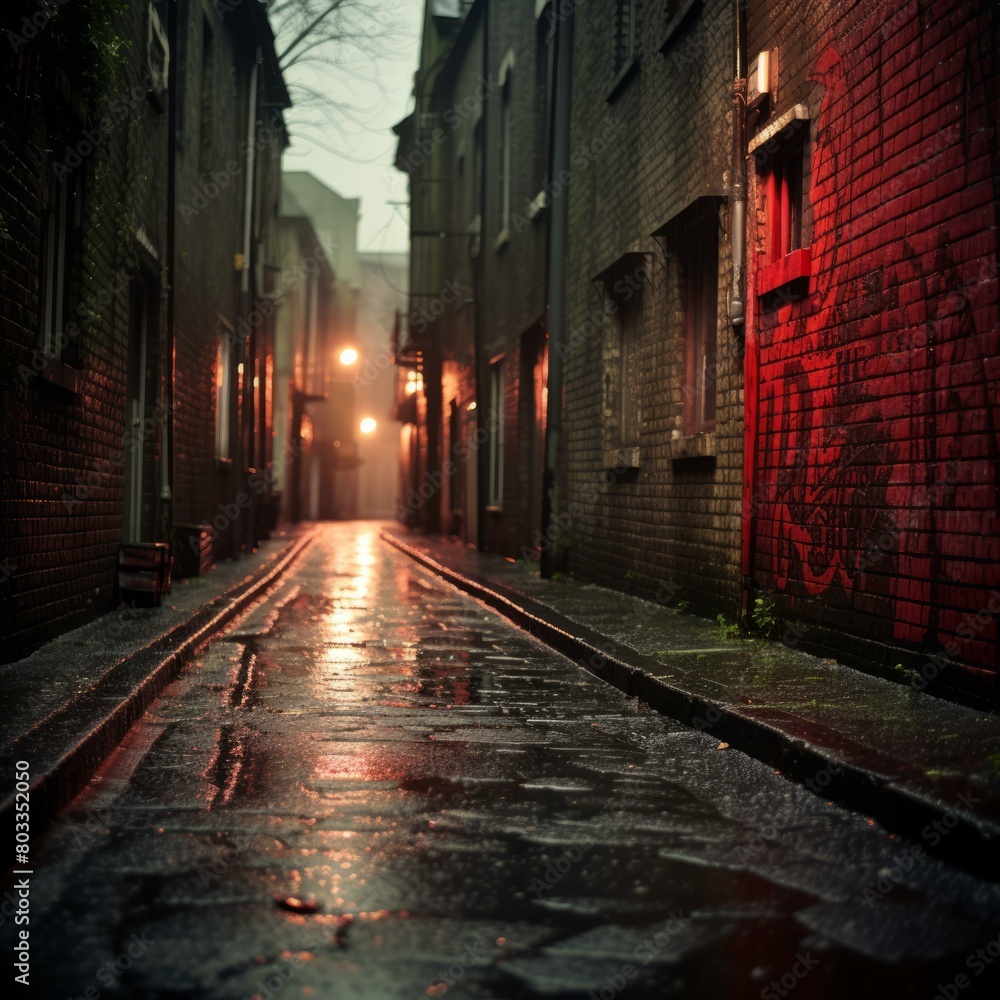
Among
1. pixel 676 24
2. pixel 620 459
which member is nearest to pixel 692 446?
pixel 620 459

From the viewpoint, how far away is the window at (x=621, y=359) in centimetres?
1154

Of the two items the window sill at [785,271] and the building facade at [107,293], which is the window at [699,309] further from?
the building facade at [107,293]

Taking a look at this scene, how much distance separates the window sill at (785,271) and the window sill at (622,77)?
4.11 m

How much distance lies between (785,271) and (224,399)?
11577mm

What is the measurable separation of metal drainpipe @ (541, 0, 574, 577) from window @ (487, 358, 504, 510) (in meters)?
5.32

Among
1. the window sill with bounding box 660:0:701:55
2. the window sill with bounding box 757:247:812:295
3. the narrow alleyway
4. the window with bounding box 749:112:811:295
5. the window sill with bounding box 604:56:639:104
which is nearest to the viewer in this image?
the narrow alleyway

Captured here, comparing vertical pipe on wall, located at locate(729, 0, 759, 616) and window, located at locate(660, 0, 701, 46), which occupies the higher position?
window, located at locate(660, 0, 701, 46)

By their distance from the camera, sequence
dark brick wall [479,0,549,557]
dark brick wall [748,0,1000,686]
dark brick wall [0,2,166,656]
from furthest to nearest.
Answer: dark brick wall [479,0,549,557] → dark brick wall [0,2,166,656] → dark brick wall [748,0,1000,686]

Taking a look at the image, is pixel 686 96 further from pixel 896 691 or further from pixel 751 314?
pixel 896 691

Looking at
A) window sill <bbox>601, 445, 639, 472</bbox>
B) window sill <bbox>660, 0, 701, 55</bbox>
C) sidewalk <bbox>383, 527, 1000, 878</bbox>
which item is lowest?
sidewalk <bbox>383, 527, 1000, 878</bbox>

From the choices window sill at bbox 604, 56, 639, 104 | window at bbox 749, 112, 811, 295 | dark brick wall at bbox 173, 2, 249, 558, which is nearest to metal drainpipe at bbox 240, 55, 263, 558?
dark brick wall at bbox 173, 2, 249, 558

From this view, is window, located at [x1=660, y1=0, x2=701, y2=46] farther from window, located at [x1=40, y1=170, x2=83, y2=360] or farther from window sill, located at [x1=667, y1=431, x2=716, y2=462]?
window, located at [x1=40, y1=170, x2=83, y2=360]

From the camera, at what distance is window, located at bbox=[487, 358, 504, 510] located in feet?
63.5

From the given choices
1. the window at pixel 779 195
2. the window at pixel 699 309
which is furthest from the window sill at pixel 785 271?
the window at pixel 699 309
